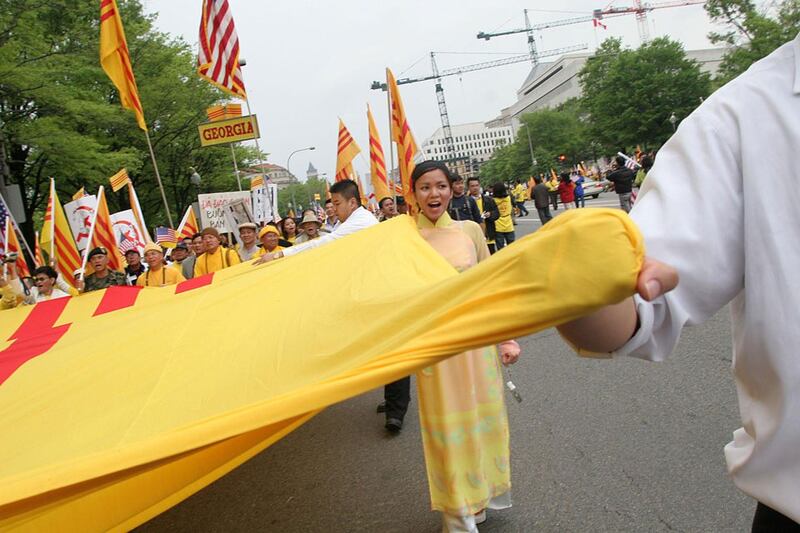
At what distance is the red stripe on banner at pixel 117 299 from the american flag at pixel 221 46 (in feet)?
23.1

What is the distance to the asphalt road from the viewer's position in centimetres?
298

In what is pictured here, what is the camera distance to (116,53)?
914 cm

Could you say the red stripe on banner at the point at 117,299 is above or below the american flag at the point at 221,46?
below

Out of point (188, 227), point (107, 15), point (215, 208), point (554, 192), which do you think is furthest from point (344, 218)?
point (554, 192)

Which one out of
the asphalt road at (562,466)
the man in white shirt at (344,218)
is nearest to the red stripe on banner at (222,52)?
the man in white shirt at (344,218)

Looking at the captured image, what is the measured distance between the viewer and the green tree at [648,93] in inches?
2045

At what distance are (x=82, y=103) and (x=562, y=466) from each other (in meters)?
16.2

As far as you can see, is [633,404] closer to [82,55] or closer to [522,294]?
[522,294]

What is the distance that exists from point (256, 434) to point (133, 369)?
2.41 feet

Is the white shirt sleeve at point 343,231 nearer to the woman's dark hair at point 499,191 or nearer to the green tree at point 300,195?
the woman's dark hair at point 499,191

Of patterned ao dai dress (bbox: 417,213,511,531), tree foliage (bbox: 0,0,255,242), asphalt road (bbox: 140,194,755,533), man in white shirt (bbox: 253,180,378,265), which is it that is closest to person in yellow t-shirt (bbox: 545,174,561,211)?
tree foliage (bbox: 0,0,255,242)

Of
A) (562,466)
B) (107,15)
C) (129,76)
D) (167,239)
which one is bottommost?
(562,466)

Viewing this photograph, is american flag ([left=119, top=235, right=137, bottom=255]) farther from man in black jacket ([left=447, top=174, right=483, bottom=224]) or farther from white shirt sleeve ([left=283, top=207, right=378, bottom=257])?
white shirt sleeve ([left=283, top=207, right=378, bottom=257])

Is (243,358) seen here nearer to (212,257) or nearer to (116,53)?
(212,257)
